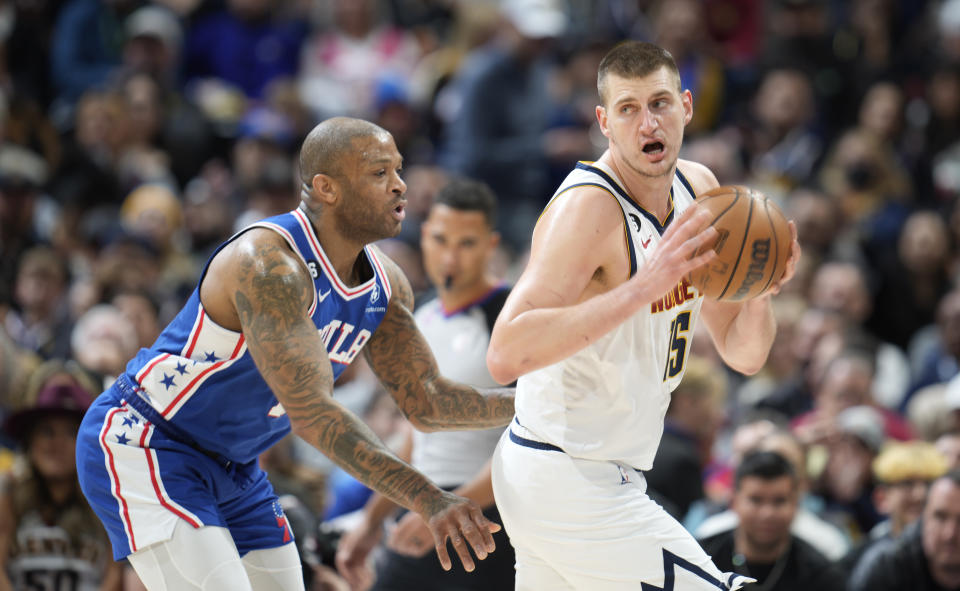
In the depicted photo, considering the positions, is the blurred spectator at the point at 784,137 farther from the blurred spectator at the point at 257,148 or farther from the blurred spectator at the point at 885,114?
the blurred spectator at the point at 257,148

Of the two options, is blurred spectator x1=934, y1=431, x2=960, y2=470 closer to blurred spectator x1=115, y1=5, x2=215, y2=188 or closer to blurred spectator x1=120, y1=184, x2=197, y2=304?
blurred spectator x1=120, y1=184, x2=197, y2=304

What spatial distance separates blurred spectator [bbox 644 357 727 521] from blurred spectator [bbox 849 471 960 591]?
3.34ft

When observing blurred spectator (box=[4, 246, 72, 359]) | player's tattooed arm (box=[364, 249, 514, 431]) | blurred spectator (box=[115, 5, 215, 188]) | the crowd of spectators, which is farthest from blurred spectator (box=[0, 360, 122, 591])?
blurred spectator (box=[115, 5, 215, 188])

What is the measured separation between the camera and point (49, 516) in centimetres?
635

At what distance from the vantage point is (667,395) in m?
4.15

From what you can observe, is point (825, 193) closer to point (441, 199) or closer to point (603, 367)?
point (441, 199)

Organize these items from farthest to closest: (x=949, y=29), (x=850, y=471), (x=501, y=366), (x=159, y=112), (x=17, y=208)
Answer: (x=159, y=112) < (x=949, y=29) < (x=17, y=208) < (x=850, y=471) < (x=501, y=366)

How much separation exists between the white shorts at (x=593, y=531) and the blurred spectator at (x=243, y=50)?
9.75 metres

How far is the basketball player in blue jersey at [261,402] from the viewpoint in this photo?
4.01 metres

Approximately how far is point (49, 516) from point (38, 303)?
12.8 ft

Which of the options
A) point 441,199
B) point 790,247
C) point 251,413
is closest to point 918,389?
point 441,199

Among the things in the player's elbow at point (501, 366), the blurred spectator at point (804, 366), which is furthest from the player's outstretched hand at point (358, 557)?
the blurred spectator at point (804, 366)

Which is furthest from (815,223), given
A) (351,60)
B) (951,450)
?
(351,60)

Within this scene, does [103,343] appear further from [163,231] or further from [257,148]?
[257,148]
